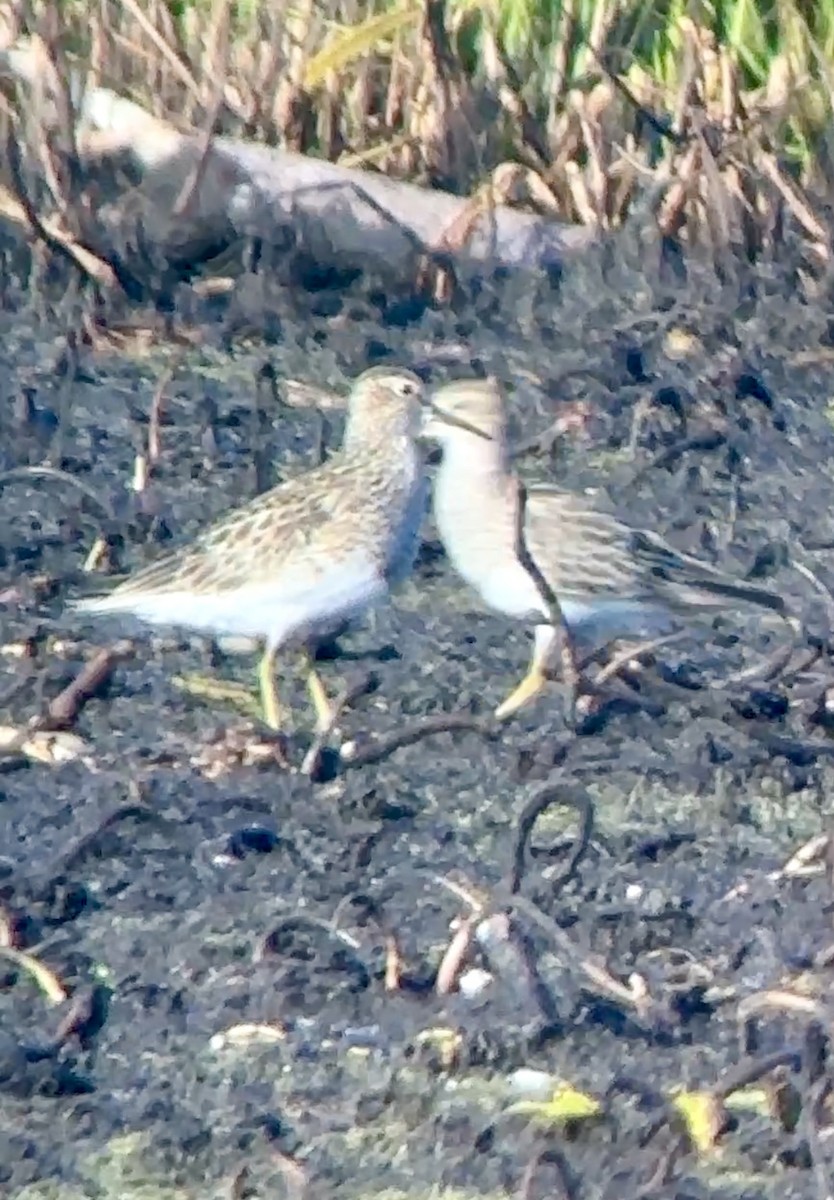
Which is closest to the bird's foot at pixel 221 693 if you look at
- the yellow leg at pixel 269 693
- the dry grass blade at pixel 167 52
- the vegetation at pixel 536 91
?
the yellow leg at pixel 269 693

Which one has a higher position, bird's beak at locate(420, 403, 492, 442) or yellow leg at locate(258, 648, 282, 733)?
bird's beak at locate(420, 403, 492, 442)

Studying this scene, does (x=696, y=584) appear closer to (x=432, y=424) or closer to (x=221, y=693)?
(x=432, y=424)

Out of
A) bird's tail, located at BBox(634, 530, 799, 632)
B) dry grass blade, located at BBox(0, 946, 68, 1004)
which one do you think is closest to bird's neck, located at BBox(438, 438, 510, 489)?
bird's tail, located at BBox(634, 530, 799, 632)

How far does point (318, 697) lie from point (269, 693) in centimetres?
9

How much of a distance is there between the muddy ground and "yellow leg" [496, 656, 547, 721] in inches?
2.0

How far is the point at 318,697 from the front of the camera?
5605 millimetres

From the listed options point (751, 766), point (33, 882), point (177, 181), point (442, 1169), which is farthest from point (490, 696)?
point (177, 181)

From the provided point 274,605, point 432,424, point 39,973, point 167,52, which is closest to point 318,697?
point 274,605

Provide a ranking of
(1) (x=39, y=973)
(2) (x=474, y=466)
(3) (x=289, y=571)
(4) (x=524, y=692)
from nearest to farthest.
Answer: (1) (x=39, y=973) → (4) (x=524, y=692) → (3) (x=289, y=571) → (2) (x=474, y=466)

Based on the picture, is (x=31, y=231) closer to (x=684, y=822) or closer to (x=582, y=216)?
(x=582, y=216)

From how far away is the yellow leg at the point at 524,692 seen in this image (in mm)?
5520

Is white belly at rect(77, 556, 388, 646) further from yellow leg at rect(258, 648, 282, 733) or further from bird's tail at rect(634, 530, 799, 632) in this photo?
bird's tail at rect(634, 530, 799, 632)

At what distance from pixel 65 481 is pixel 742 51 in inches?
120

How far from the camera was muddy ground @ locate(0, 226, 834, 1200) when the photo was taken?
3883 millimetres
